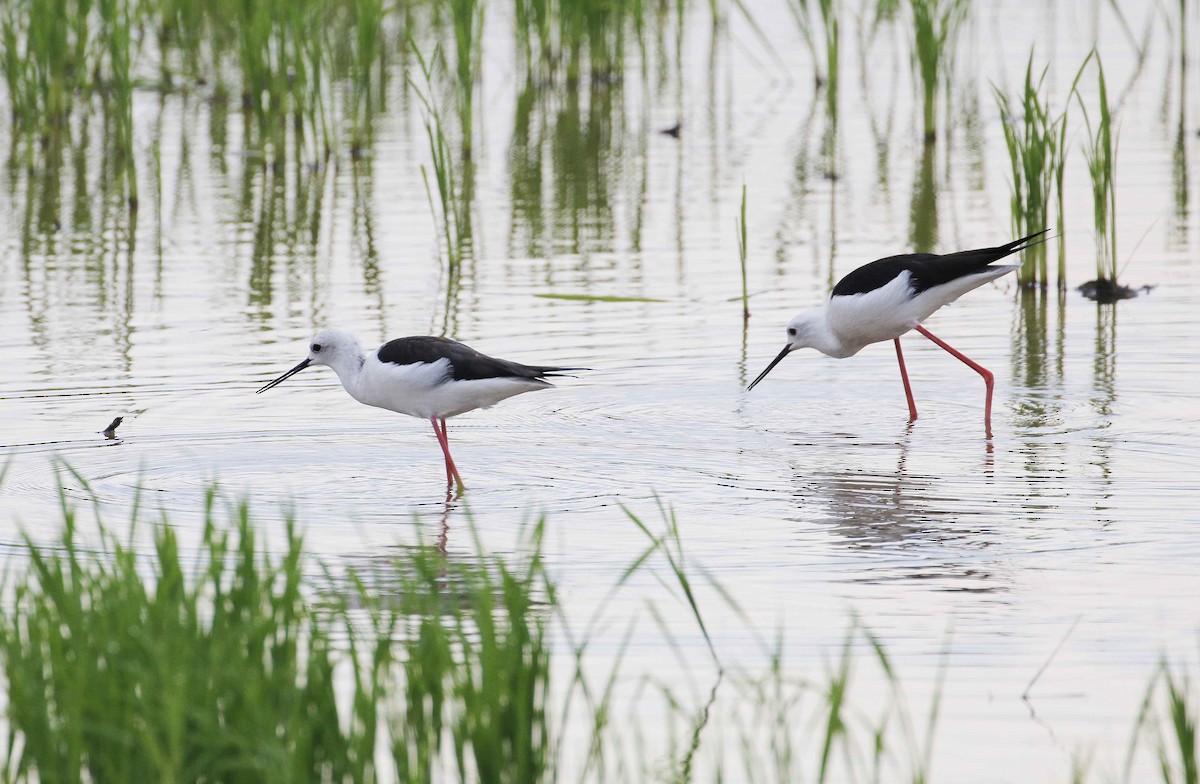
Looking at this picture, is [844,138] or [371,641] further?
[844,138]

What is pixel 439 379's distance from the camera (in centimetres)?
675

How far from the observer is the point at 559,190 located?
42.6 ft

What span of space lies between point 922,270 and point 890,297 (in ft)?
0.69

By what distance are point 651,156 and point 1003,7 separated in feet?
28.4

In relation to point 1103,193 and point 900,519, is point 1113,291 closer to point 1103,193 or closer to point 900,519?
point 1103,193

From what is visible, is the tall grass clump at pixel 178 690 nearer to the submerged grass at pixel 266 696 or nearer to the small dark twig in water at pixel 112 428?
the submerged grass at pixel 266 696

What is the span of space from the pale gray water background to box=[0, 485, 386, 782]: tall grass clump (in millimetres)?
1281

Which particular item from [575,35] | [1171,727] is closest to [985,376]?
[1171,727]

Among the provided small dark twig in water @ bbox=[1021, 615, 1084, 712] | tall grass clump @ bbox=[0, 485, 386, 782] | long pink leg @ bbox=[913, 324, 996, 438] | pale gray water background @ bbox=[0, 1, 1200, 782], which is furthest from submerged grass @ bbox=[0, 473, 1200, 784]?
long pink leg @ bbox=[913, 324, 996, 438]

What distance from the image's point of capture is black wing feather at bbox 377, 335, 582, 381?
22.1ft

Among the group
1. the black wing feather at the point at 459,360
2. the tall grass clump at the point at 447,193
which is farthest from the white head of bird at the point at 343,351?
the tall grass clump at the point at 447,193

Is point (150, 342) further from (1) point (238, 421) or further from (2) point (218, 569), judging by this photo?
(2) point (218, 569)

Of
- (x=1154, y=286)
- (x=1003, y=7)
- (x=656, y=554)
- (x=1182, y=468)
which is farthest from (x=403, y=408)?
(x=1003, y=7)

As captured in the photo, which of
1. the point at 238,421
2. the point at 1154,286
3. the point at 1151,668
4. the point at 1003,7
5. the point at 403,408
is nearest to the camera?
the point at 1151,668
